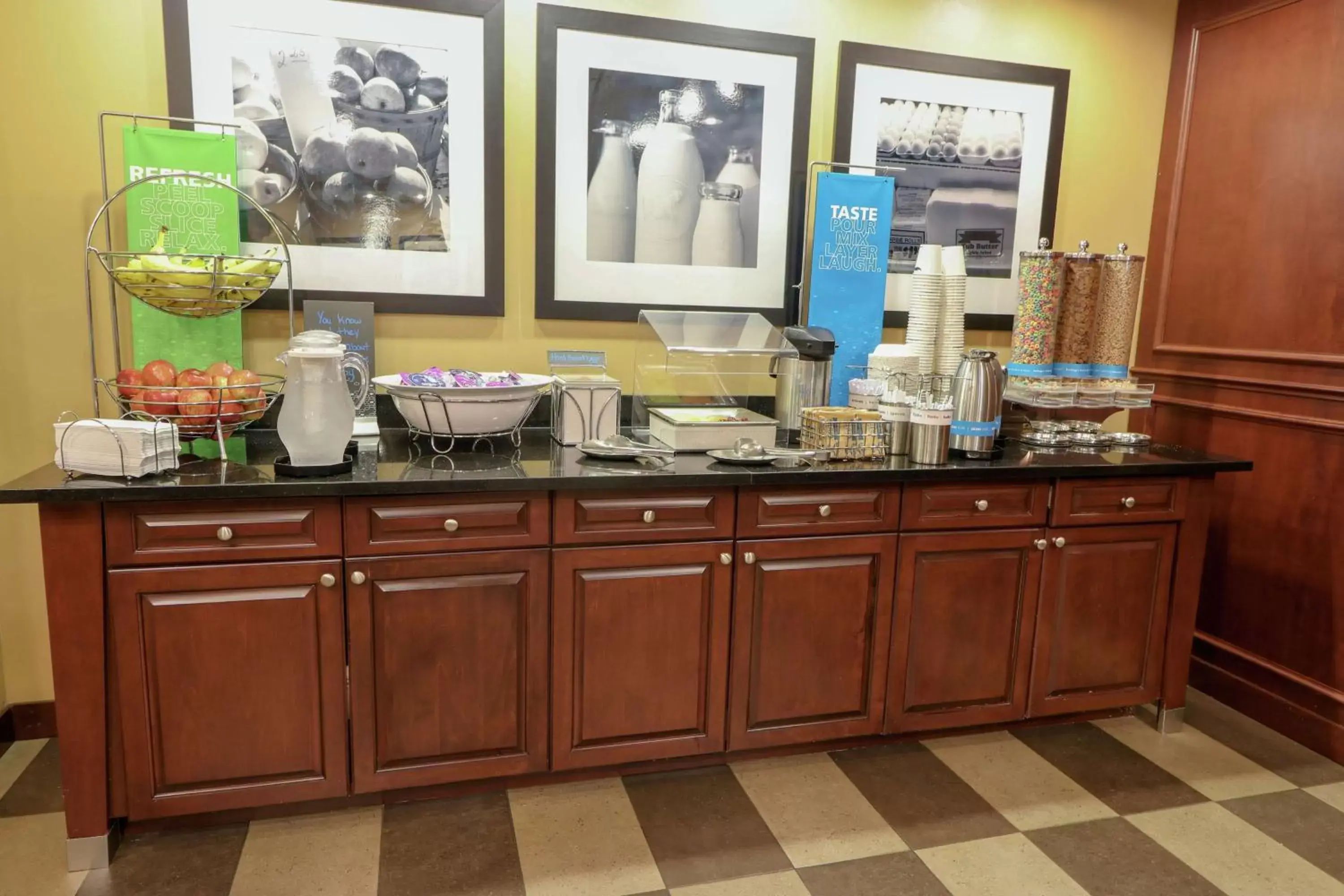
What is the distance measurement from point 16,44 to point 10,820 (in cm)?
191

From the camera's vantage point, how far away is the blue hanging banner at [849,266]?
2.66 metres

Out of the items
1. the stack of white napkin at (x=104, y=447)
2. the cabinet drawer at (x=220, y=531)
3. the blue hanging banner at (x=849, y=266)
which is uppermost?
the blue hanging banner at (x=849, y=266)

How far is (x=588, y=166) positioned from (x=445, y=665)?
148cm

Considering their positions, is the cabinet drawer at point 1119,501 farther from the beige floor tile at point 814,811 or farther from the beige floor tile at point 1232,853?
the beige floor tile at point 814,811

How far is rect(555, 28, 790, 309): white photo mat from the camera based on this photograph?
8.14 ft

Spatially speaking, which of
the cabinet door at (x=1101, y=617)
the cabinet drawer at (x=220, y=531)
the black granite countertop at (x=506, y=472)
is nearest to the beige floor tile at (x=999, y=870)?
the cabinet door at (x=1101, y=617)

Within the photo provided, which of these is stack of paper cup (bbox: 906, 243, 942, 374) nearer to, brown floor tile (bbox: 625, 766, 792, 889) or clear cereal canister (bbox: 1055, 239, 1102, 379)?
clear cereal canister (bbox: 1055, 239, 1102, 379)

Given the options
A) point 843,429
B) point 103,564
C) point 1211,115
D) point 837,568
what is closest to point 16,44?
point 103,564

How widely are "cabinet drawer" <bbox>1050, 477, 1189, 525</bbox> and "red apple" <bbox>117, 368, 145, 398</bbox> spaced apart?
7.71 feet

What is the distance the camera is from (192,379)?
1994mm

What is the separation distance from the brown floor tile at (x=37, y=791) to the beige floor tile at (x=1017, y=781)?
2.31 meters

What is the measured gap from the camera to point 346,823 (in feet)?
6.75

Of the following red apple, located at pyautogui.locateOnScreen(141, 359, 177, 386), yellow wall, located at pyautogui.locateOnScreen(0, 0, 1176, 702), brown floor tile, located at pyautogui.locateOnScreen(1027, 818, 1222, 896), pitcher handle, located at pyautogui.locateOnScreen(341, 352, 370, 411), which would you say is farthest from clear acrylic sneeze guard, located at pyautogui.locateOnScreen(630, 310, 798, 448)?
brown floor tile, located at pyautogui.locateOnScreen(1027, 818, 1222, 896)

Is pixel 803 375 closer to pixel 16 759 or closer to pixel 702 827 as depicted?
pixel 702 827
